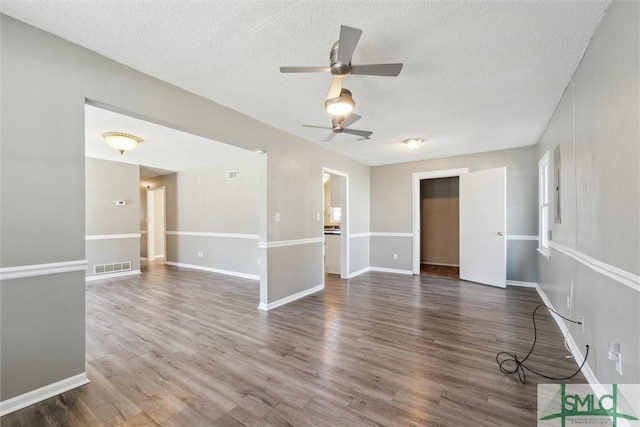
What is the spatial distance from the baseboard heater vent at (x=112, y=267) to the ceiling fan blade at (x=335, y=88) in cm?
605

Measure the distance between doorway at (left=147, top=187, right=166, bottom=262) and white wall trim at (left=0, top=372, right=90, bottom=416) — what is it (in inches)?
246

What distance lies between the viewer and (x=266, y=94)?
270cm

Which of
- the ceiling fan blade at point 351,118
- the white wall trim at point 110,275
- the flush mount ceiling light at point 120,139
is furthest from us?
the white wall trim at point 110,275

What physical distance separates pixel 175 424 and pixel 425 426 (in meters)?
1.45

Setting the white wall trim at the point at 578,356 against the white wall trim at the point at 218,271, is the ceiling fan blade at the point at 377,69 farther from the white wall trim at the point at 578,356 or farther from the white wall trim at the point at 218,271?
the white wall trim at the point at 218,271

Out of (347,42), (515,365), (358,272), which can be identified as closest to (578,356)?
(515,365)

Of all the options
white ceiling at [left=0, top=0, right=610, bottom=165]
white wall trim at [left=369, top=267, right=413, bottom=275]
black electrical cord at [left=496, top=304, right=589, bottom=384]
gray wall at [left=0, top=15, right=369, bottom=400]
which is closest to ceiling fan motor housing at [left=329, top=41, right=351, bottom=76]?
white ceiling at [left=0, top=0, right=610, bottom=165]

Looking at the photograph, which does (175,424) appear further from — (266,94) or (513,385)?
(266,94)

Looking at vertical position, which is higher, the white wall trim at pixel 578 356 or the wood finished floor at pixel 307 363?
the white wall trim at pixel 578 356

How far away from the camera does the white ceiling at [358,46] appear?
63.2 inches

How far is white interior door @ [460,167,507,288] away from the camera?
4.51 metres

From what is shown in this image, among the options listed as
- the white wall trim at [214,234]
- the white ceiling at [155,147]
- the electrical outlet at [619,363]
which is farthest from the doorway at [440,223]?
the electrical outlet at [619,363]

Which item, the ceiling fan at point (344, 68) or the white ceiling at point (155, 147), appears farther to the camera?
the white ceiling at point (155, 147)

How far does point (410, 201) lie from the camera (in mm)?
5773
